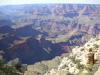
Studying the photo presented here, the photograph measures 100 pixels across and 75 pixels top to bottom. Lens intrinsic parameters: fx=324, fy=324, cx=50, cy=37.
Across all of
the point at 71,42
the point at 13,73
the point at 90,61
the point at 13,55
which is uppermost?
the point at 13,73

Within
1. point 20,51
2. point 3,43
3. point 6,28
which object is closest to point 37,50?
point 20,51

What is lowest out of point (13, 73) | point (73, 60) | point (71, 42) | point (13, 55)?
point (71, 42)

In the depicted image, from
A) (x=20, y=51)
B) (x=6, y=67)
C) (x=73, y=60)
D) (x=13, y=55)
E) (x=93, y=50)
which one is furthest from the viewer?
(x=20, y=51)

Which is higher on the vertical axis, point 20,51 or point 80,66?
point 80,66

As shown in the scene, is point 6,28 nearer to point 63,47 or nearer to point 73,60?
point 63,47

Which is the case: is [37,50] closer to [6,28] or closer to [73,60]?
[6,28]

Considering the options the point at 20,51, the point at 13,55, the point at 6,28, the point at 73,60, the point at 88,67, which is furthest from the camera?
the point at 6,28

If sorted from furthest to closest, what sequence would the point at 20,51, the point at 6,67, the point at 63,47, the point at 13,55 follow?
1. the point at 63,47
2. the point at 20,51
3. the point at 13,55
4. the point at 6,67

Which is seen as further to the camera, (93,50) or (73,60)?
(73,60)

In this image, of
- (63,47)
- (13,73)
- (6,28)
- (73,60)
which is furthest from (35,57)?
(13,73)
